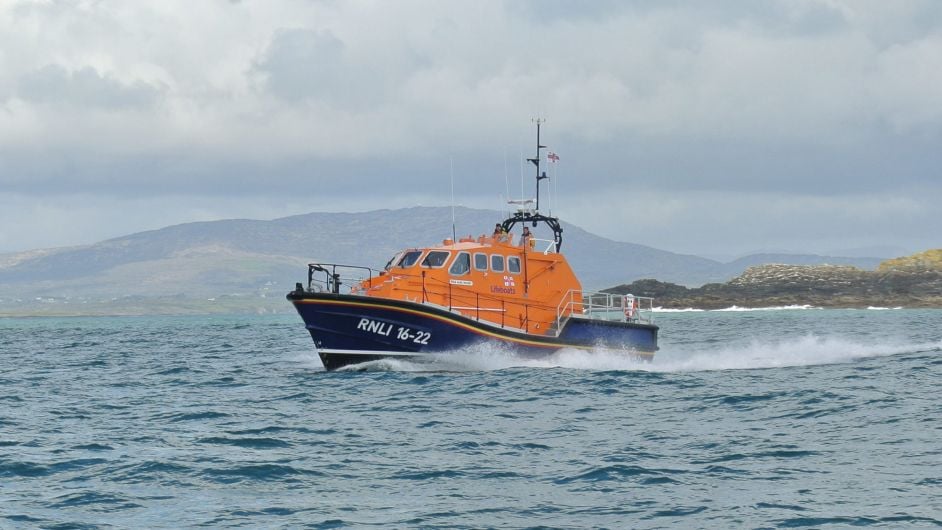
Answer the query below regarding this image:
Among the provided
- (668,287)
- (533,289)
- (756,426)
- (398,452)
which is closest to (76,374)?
(533,289)

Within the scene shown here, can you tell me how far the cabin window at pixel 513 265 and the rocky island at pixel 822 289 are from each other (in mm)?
88937

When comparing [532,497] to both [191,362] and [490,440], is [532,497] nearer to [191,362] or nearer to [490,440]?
[490,440]

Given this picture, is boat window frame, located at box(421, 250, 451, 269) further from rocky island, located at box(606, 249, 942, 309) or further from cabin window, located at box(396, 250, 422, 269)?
rocky island, located at box(606, 249, 942, 309)

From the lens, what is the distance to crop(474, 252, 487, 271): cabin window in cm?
2709

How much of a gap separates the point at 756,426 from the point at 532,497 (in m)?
5.94

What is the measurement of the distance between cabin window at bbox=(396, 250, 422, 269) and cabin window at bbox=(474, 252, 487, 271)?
55.0 inches

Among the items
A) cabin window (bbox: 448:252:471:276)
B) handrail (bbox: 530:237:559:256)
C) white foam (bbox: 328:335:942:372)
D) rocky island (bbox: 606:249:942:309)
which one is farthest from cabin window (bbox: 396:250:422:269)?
rocky island (bbox: 606:249:942:309)

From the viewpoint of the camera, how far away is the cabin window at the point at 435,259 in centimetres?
2680

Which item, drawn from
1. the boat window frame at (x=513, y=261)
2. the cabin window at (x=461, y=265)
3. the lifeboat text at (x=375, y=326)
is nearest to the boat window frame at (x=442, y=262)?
the cabin window at (x=461, y=265)

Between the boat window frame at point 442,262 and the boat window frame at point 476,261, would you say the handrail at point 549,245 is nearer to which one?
the boat window frame at point 476,261

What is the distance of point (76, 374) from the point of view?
30125 mm

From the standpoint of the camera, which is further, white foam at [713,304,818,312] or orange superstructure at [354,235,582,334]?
white foam at [713,304,818,312]

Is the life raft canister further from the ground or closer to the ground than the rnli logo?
closer to the ground

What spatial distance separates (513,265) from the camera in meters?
27.8
